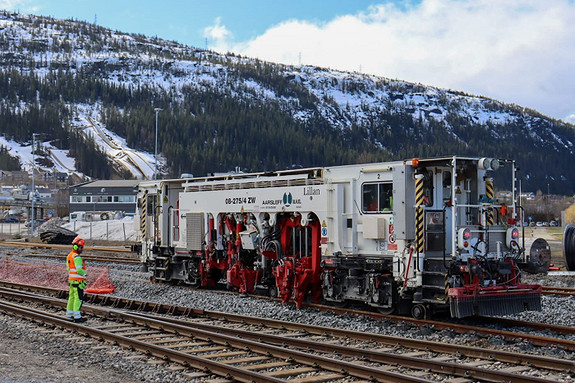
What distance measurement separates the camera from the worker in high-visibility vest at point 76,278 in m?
13.8

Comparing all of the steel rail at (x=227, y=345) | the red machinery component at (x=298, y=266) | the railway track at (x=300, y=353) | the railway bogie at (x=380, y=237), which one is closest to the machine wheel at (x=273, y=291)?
the railway bogie at (x=380, y=237)

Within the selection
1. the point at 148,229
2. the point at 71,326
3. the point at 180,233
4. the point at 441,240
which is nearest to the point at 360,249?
the point at 441,240

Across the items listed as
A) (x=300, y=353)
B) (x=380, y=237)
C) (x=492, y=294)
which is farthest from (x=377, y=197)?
(x=300, y=353)

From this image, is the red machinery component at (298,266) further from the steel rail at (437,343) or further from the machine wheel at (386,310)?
the steel rail at (437,343)

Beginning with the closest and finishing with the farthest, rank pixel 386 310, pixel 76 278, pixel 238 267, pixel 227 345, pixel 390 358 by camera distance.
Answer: pixel 390 358 → pixel 227 345 → pixel 76 278 → pixel 386 310 → pixel 238 267

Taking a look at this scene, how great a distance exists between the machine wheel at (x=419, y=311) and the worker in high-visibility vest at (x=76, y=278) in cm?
706

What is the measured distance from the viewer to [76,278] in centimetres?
1380

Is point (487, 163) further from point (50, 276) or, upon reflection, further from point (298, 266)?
point (50, 276)

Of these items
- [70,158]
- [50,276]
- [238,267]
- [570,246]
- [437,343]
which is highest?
[70,158]

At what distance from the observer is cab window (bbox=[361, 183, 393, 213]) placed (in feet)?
47.3

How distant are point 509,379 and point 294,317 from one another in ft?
23.1

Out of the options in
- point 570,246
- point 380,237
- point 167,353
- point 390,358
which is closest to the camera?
point 390,358

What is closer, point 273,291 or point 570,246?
point 273,291

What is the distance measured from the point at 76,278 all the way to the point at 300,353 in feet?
19.5
